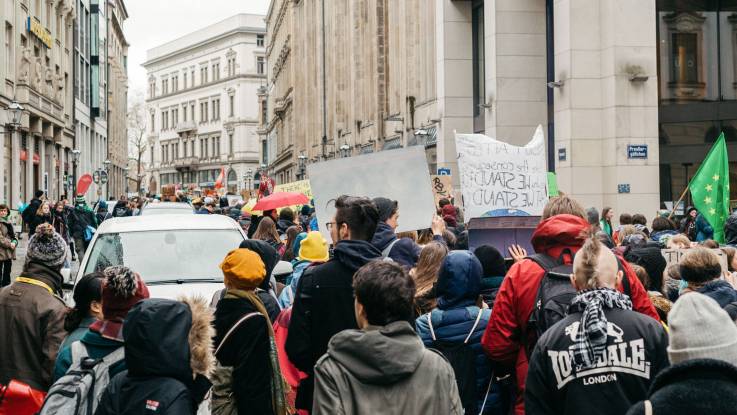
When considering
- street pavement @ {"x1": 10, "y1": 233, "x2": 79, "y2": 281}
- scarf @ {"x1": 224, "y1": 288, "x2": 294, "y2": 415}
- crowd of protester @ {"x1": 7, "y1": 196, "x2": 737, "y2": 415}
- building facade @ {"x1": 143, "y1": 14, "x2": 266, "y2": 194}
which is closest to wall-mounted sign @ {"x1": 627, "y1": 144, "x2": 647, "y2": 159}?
street pavement @ {"x1": 10, "y1": 233, "x2": 79, "y2": 281}

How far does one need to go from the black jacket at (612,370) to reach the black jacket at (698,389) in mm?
1237

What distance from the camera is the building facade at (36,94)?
4047 cm

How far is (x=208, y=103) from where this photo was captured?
450ft

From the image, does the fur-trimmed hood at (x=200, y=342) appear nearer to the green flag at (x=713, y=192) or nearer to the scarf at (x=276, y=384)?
the scarf at (x=276, y=384)

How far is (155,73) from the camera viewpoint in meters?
155

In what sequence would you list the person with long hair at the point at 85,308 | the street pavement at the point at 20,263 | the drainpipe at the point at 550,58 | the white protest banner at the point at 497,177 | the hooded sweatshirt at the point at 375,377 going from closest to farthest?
the hooded sweatshirt at the point at 375,377, the person with long hair at the point at 85,308, the white protest banner at the point at 497,177, the street pavement at the point at 20,263, the drainpipe at the point at 550,58

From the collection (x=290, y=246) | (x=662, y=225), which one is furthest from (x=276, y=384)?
(x=662, y=225)

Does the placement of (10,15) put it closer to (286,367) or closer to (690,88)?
(690,88)

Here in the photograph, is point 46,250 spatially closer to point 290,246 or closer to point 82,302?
point 82,302

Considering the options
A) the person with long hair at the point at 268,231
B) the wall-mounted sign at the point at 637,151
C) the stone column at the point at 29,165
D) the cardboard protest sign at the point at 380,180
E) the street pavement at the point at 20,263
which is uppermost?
the stone column at the point at 29,165

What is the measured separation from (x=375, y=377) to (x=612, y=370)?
1.05 m

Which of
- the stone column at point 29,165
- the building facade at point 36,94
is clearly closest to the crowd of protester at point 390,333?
the building facade at point 36,94

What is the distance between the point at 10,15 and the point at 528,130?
76.2 feet

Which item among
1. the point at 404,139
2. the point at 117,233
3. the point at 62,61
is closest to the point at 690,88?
the point at 404,139
